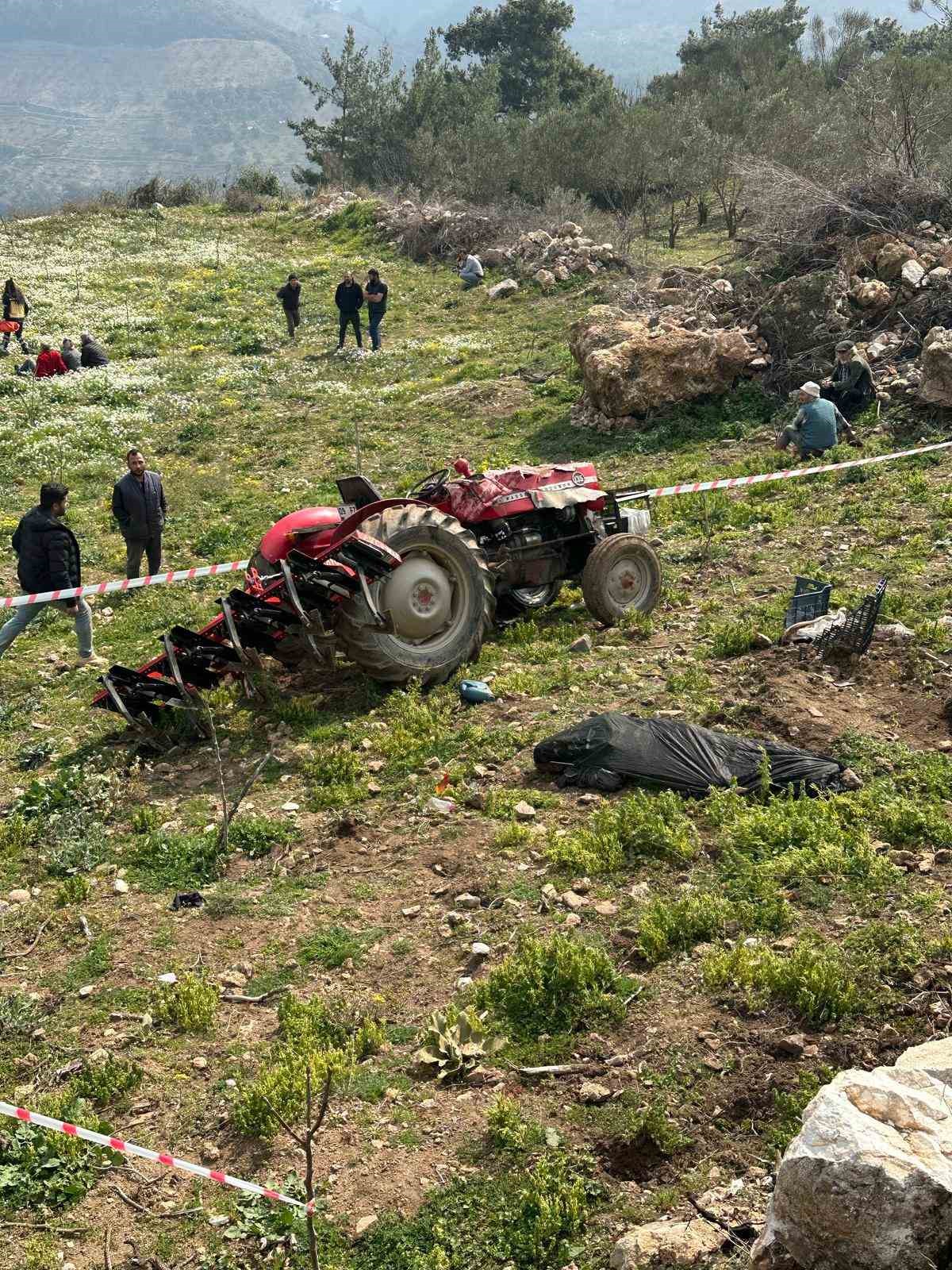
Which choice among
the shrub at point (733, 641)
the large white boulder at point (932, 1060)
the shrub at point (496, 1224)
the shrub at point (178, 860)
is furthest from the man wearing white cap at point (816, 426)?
the shrub at point (496, 1224)

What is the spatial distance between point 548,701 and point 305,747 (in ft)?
5.89

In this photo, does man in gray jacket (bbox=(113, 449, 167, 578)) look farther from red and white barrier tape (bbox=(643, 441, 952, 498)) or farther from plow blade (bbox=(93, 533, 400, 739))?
red and white barrier tape (bbox=(643, 441, 952, 498))

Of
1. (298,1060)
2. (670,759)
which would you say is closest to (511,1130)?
(298,1060)

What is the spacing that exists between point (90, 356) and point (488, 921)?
740 inches

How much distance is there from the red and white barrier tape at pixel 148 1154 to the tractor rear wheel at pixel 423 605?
4.18m

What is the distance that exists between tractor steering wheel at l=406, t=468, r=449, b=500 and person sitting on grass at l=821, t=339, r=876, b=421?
694 cm

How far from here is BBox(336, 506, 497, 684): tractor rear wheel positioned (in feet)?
27.4

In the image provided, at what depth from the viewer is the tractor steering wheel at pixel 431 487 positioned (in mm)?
9336

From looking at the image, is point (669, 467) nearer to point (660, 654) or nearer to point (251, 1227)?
point (660, 654)

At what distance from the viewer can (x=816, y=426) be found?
535 inches

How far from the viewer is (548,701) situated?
8289 millimetres

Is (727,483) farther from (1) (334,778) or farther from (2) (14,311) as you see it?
(2) (14,311)

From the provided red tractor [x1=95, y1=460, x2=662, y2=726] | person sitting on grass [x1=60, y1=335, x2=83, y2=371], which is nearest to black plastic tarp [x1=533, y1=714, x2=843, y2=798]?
red tractor [x1=95, y1=460, x2=662, y2=726]

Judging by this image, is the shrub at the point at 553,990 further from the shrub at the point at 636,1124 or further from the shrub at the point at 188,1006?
the shrub at the point at 188,1006
